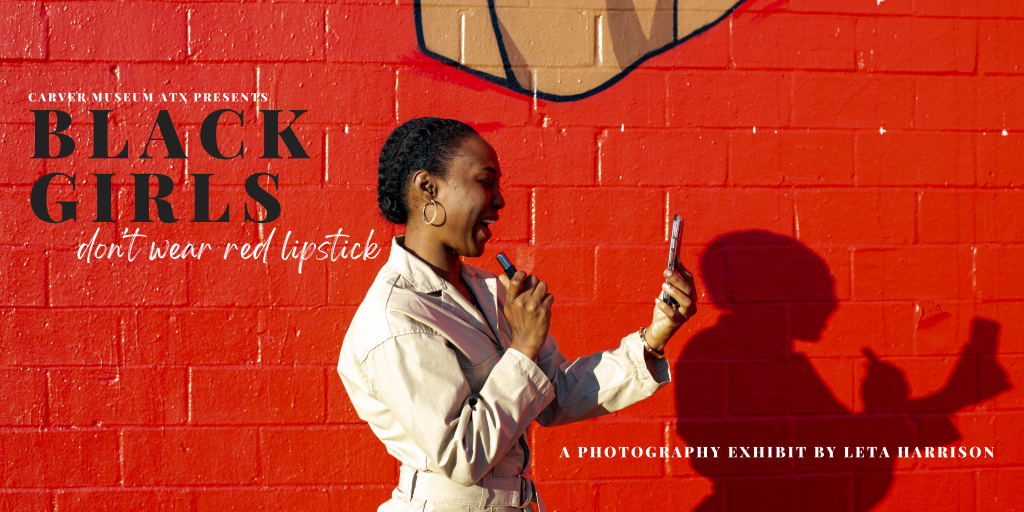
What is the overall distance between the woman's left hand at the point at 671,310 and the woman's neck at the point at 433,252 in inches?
19.1

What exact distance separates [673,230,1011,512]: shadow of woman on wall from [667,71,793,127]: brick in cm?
39

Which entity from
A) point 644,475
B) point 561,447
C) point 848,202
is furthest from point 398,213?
point 848,202

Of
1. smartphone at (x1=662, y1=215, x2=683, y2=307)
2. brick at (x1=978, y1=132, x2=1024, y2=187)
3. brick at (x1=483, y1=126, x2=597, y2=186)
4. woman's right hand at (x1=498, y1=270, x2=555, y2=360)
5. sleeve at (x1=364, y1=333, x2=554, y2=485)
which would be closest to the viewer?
sleeve at (x1=364, y1=333, x2=554, y2=485)

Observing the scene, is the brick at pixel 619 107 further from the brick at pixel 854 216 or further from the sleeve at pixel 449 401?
the sleeve at pixel 449 401

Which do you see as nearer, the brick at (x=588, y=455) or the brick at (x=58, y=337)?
the brick at (x=58, y=337)

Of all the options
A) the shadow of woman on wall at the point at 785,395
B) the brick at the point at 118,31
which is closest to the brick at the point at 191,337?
the brick at the point at 118,31

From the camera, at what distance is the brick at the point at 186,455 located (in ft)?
7.64

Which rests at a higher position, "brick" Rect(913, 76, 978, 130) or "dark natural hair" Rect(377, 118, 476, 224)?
"brick" Rect(913, 76, 978, 130)

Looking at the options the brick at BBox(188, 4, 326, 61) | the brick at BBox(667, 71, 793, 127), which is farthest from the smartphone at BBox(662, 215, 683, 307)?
the brick at BBox(188, 4, 326, 61)

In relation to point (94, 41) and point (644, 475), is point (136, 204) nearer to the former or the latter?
point (94, 41)

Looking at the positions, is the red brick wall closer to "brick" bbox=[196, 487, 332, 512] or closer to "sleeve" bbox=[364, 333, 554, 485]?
"brick" bbox=[196, 487, 332, 512]

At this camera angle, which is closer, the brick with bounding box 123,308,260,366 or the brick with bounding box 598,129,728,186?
the brick with bounding box 123,308,260,366

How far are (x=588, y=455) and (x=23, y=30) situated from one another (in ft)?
7.42

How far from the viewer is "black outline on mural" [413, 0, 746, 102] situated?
7.81ft
